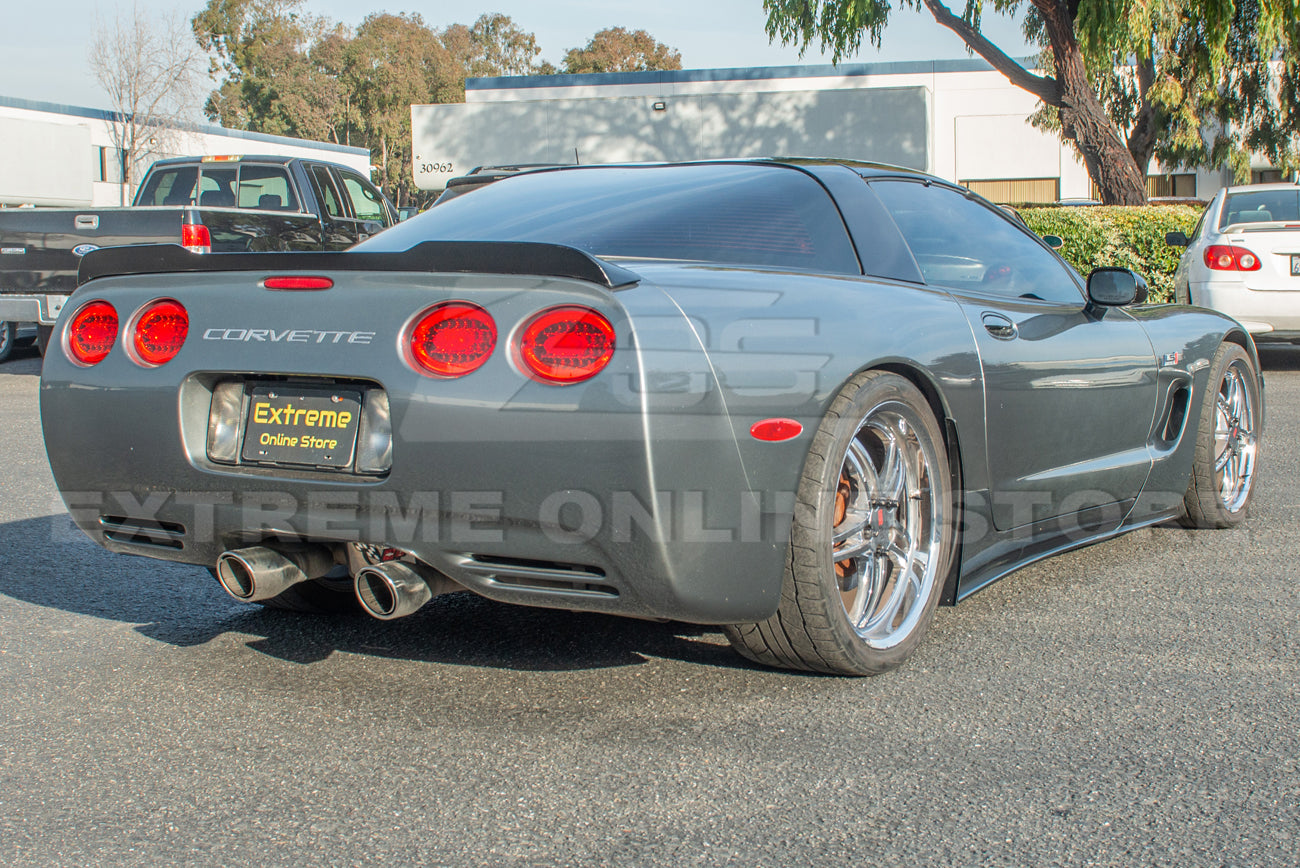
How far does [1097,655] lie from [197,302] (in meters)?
2.40

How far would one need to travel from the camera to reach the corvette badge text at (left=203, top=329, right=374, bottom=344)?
2.78 meters

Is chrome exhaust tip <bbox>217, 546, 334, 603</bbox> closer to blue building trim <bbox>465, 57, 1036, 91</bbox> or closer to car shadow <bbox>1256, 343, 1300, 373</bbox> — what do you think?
car shadow <bbox>1256, 343, 1300, 373</bbox>

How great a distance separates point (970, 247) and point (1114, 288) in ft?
1.58

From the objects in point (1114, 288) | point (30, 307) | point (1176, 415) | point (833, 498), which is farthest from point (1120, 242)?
point (833, 498)

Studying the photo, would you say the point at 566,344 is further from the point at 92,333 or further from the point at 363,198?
the point at 363,198

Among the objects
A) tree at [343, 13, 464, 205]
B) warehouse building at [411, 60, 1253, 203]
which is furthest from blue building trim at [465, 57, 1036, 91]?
tree at [343, 13, 464, 205]

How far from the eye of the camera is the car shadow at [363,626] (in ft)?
11.1

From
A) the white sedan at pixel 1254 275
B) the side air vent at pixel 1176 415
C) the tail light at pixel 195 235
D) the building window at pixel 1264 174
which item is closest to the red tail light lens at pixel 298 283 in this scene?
the side air vent at pixel 1176 415

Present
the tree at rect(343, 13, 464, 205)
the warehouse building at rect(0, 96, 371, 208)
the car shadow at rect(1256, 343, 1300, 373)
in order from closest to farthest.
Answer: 1. the car shadow at rect(1256, 343, 1300, 373)
2. the warehouse building at rect(0, 96, 371, 208)
3. the tree at rect(343, 13, 464, 205)

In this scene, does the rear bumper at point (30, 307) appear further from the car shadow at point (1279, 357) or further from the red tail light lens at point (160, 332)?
the car shadow at point (1279, 357)

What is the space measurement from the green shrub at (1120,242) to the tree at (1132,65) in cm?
486

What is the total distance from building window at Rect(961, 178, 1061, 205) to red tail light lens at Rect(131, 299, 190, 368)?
38.4 m

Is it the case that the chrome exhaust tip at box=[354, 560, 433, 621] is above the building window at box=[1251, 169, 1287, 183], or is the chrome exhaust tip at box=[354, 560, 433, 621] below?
below

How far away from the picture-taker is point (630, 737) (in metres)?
2.78
